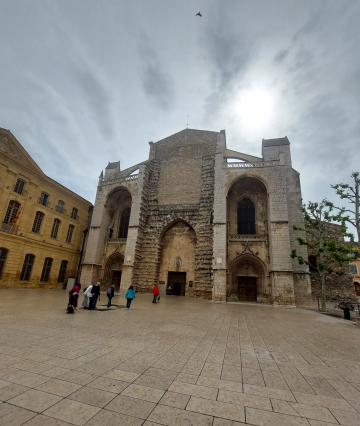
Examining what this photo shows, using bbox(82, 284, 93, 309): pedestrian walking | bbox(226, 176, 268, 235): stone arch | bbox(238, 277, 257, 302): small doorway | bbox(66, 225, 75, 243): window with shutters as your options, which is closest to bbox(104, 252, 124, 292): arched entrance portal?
bbox(66, 225, 75, 243): window with shutters

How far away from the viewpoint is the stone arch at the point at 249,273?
17.6 meters

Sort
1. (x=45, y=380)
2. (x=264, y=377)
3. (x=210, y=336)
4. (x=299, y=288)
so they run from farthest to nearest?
(x=299, y=288)
(x=210, y=336)
(x=264, y=377)
(x=45, y=380)

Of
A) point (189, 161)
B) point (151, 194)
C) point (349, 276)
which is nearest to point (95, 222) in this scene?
point (151, 194)

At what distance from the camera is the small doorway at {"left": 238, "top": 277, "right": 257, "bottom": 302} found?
17969 millimetres

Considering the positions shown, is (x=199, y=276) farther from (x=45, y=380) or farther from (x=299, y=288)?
(x=45, y=380)

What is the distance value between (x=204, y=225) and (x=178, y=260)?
13.6ft

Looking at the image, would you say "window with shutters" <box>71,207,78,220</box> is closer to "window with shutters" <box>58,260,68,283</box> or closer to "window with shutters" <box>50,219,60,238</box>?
"window with shutters" <box>50,219,60,238</box>

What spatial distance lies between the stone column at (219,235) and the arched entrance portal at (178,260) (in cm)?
327

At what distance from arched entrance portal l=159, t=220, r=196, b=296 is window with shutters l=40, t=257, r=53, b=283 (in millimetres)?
11076

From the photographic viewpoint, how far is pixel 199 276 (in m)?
18.7

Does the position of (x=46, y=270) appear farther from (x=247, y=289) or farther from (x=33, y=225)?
(x=247, y=289)

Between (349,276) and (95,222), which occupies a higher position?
(95,222)

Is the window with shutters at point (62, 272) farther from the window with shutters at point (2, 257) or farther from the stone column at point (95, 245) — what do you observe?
the window with shutters at point (2, 257)

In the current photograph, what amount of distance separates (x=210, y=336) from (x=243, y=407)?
11.2ft
